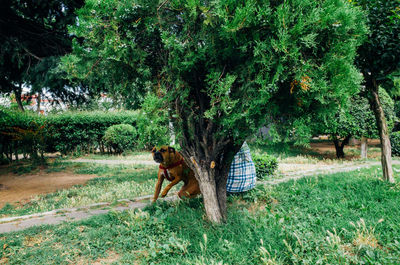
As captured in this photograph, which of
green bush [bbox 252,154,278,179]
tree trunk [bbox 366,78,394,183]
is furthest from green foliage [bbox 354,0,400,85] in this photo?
green bush [bbox 252,154,278,179]

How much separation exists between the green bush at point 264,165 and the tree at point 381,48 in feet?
8.94

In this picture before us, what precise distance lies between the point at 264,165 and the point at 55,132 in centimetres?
1189

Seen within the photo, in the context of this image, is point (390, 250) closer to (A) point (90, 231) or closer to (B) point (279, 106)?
(B) point (279, 106)

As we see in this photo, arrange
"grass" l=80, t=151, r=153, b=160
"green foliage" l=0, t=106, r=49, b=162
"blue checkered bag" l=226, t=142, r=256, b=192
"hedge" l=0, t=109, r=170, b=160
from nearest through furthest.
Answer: "blue checkered bag" l=226, t=142, r=256, b=192 → "green foliage" l=0, t=106, r=49, b=162 → "hedge" l=0, t=109, r=170, b=160 → "grass" l=80, t=151, r=153, b=160

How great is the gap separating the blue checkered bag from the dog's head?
3.51ft

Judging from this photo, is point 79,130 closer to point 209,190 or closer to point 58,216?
point 58,216

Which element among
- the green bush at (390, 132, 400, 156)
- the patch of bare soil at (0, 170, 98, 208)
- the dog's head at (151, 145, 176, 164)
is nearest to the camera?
the dog's head at (151, 145, 176, 164)

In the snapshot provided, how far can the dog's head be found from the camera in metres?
4.19

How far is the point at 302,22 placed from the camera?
239 cm

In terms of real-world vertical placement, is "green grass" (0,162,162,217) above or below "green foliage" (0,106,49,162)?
below

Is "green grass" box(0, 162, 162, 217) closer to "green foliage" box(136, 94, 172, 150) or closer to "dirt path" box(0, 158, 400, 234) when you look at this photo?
"dirt path" box(0, 158, 400, 234)

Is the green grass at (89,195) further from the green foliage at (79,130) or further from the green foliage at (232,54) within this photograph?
the green foliage at (79,130)

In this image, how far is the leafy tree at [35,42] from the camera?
6.12 metres

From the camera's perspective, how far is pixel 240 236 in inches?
125
